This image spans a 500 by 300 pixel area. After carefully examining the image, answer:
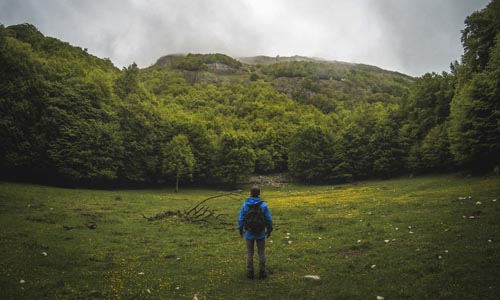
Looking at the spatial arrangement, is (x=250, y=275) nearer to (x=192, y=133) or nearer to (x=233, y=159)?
(x=233, y=159)

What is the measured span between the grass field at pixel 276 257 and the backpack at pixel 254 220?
2006 mm

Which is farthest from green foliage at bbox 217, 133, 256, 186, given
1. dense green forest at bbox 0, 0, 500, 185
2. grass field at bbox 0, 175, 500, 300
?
grass field at bbox 0, 175, 500, 300

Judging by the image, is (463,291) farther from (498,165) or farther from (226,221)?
(498,165)

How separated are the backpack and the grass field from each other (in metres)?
2.01

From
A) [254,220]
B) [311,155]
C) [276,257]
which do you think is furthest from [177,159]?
[254,220]

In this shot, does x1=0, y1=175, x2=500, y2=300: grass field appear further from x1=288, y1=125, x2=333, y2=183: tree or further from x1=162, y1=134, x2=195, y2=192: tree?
x1=288, y1=125, x2=333, y2=183: tree

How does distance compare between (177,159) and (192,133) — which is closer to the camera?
(177,159)

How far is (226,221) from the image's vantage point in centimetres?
2667

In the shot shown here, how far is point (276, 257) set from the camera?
15.2 metres

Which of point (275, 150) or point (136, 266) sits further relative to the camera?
point (275, 150)

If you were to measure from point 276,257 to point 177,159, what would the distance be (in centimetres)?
6086

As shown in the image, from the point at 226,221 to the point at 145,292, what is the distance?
16.0m

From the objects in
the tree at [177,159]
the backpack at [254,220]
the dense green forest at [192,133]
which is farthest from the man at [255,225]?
the tree at [177,159]

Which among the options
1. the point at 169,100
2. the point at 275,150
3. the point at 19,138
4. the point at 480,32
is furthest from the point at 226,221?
the point at 169,100
